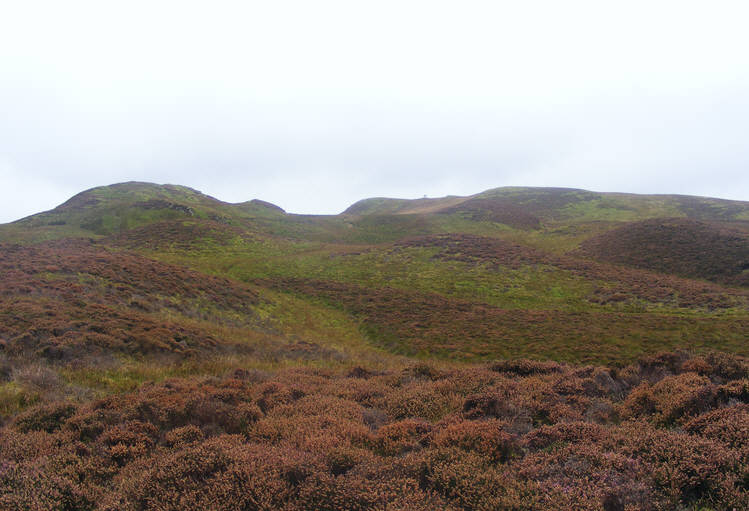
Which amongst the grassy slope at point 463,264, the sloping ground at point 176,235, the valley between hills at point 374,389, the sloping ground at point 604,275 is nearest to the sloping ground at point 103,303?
the valley between hills at point 374,389

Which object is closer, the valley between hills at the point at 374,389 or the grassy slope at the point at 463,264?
the valley between hills at the point at 374,389

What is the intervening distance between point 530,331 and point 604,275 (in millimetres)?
15192

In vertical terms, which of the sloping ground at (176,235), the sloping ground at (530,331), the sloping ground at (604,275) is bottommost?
the sloping ground at (530,331)

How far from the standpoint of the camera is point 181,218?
178 feet

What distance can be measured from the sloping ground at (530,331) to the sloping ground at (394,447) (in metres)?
9.49

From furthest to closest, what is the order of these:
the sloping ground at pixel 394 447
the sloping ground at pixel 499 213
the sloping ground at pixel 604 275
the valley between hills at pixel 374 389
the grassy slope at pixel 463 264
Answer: the sloping ground at pixel 499 213, the sloping ground at pixel 604 275, the grassy slope at pixel 463 264, the valley between hills at pixel 374 389, the sloping ground at pixel 394 447

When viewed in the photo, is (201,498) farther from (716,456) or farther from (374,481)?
(716,456)

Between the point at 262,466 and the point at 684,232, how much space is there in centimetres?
5019

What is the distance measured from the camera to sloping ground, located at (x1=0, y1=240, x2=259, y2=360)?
38.8 ft

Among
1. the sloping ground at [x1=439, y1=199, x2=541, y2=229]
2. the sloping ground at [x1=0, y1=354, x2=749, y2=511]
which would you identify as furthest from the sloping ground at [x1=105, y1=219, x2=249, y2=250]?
the sloping ground at [x1=439, y1=199, x2=541, y2=229]

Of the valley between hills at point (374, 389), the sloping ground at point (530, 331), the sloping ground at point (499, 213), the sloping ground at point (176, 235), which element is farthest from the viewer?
the sloping ground at point (499, 213)

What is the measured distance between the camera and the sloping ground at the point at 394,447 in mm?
4375

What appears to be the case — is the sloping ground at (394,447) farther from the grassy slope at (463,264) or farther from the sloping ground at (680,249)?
the sloping ground at (680,249)

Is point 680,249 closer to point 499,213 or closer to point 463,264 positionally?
point 463,264
